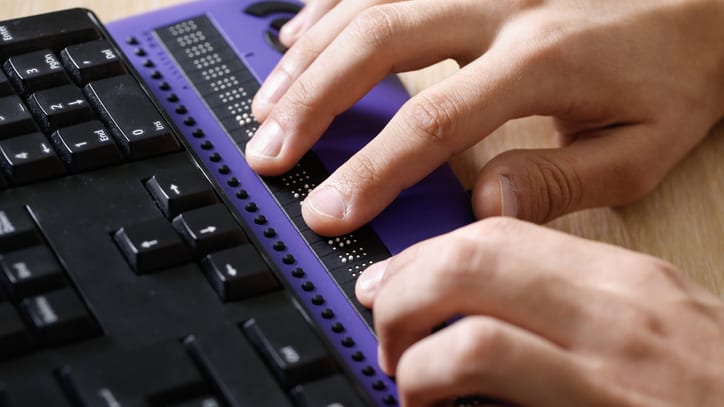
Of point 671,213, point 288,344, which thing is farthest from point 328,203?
point 671,213

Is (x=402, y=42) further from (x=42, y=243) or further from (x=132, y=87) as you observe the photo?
(x=42, y=243)

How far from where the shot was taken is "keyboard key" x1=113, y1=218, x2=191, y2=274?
1.77 feet

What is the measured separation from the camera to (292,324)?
0.52 metres

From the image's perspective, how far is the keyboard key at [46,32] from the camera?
658 millimetres

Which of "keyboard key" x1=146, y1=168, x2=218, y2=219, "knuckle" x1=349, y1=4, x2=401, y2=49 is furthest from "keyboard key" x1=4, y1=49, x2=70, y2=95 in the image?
"knuckle" x1=349, y1=4, x2=401, y2=49

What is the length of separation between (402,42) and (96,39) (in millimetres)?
223

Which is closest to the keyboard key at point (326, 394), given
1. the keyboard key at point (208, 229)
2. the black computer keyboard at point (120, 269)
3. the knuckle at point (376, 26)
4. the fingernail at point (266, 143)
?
the black computer keyboard at point (120, 269)

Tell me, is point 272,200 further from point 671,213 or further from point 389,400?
point 671,213

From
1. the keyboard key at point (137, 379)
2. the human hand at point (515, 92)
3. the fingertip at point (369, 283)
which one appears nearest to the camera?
the keyboard key at point (137, 379)

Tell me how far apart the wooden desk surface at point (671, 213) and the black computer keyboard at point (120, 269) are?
252mm

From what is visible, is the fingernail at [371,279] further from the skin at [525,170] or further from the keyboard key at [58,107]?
the keyboard key at [58,107]

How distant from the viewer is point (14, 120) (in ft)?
1.96

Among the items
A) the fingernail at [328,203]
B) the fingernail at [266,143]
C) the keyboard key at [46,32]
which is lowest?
the fingernail at [328,203]

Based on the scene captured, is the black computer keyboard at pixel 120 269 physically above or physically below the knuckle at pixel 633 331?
above
